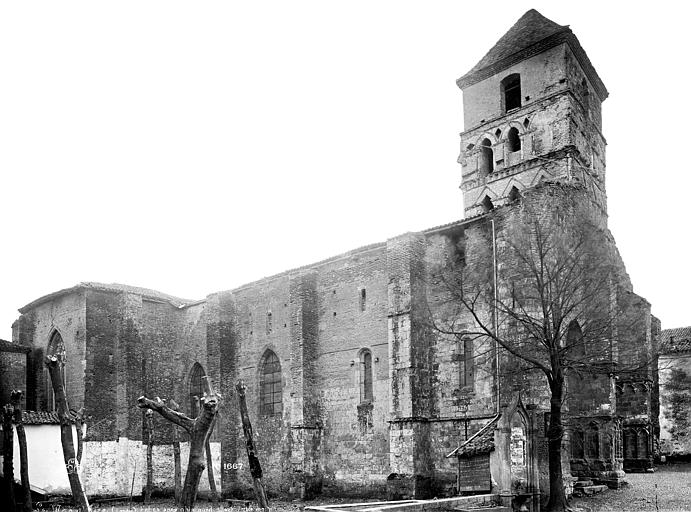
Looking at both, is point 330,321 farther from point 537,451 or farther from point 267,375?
point 537,451

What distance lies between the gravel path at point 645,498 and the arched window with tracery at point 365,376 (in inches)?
306

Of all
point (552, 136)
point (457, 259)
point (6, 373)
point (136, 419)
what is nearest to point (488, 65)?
point (552, 136)

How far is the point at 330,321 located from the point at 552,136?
11.6 meters

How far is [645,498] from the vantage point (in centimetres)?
2169

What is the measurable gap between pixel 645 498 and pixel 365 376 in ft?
31.8

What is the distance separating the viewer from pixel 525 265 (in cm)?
1930

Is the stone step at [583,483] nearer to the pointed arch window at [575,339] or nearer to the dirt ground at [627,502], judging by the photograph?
the dirt ground at [627,502]

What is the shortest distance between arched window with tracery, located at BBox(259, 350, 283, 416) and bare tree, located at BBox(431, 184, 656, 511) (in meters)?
8.11

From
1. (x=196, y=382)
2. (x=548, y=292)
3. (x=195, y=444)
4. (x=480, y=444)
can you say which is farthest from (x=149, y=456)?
(x=548, y=292)

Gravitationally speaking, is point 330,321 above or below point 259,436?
above

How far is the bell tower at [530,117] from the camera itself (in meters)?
29.2

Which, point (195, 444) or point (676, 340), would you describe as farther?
point (676, 340)

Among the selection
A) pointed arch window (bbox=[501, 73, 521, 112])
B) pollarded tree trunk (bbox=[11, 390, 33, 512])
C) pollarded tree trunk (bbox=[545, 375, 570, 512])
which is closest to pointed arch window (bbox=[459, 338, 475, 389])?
pollarded tree trunk (bbox=[545, 375, 570, 512])

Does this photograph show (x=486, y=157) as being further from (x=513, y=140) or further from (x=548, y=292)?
(x=548, y=292)
